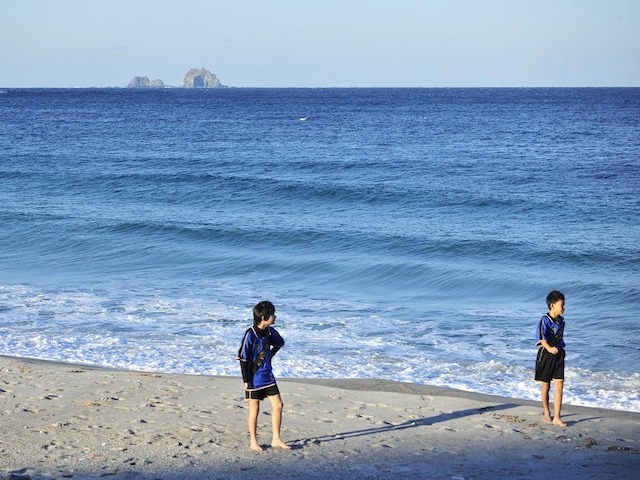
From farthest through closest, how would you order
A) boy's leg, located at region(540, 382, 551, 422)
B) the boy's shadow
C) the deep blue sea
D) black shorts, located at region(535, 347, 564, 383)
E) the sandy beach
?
the deep blue sea
boy's leg, located at region(540, 382, 551, 422)
black shorts, located at region(535, 347, 564, 383)
the boy's shadow
the sandy beach

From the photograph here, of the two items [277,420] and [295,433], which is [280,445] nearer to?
[277,420]

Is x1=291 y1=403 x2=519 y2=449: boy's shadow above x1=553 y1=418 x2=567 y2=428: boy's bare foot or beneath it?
beneath

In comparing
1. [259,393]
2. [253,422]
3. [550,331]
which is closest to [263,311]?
[259,393]

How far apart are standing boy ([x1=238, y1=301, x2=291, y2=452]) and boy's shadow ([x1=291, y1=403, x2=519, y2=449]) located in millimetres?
340

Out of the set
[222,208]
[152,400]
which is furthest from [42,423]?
[222,208]

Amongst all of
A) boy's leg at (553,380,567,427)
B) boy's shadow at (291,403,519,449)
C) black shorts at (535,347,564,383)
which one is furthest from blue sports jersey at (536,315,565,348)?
boy's shadow at (291,403,519,449)

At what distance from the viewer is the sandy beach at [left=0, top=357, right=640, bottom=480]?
697 cm

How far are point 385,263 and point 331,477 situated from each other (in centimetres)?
1317

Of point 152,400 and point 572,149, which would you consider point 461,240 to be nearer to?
point 152,400

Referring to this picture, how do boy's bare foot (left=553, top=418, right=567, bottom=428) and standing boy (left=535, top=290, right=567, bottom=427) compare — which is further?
boy's bare foot (left=553, top=418, right=567, bottom=428)

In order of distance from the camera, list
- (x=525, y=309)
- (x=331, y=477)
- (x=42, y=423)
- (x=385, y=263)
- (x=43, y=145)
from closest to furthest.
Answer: (x=331, y=477)
(x=42, y=423)
(x=525, y=309)
(x=385, y=263)
(x=43, y=145)

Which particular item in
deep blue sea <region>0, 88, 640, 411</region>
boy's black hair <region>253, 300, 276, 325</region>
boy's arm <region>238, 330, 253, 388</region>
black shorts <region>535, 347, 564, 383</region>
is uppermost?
boy's black hair <region>253, 300, 276, 325</region>

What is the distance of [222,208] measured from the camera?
2908 centimetres

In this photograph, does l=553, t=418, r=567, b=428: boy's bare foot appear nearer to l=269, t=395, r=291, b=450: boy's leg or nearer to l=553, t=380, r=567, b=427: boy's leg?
l=553, t=380, r=567, b=427: boy's leg
